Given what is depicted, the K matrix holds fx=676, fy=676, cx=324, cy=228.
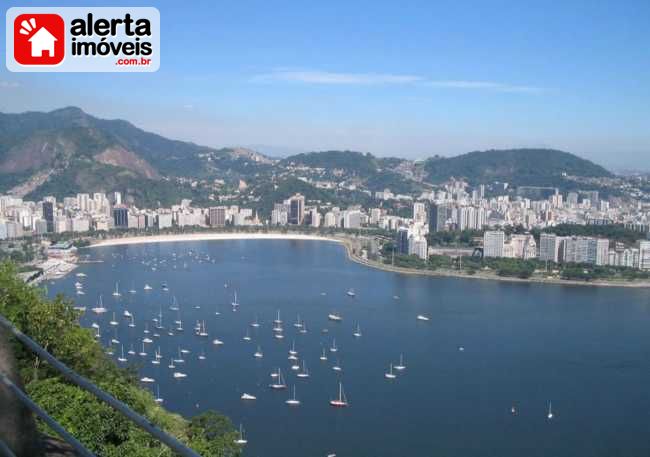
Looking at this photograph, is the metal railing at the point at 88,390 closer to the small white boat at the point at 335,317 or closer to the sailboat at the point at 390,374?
the sailboat at the point at 390,374

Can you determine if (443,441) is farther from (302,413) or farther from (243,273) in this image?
(243,273)

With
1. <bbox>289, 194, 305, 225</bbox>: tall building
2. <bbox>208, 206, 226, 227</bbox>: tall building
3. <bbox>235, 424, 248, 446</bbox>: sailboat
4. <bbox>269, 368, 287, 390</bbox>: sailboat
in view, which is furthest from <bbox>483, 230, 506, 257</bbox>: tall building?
<bbox>235, 424, 248, 446</bbox>: sailboat

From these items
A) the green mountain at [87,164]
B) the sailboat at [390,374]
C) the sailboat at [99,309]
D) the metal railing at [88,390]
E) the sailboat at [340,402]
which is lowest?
the sailboat at [340,402]

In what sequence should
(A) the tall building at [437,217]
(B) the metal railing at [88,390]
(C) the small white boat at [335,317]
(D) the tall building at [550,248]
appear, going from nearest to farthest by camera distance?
(B) the metal railing at [88,390] < (C) the small white boat at [335,317] < (D) the tall building at [550,248] < (A) the tall building at [437,217]

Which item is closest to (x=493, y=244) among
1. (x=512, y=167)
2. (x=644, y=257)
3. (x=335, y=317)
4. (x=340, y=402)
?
(x=644, y=257)

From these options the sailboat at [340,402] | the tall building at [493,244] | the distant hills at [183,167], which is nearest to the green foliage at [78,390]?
the sailboat at [340,402]

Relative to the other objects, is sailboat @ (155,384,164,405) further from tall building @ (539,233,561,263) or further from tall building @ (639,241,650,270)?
tall building @ (639,241,650,270)

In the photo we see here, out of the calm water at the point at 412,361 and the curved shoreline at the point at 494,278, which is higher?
the curved shoreline at the point at 494,278
